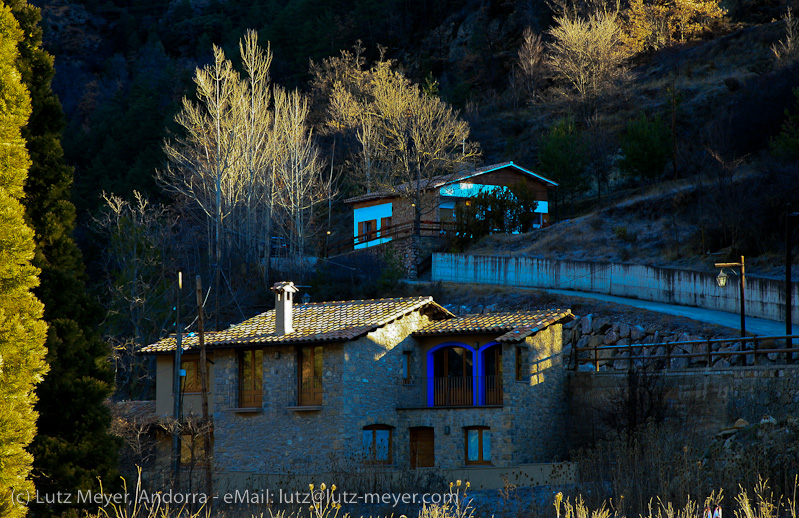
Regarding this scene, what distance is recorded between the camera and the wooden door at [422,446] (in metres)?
26.3

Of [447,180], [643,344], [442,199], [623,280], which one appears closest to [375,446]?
[643,344]

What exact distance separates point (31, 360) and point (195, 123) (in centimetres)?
3437

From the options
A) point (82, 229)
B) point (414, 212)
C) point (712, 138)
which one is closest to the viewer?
point (712, 138)

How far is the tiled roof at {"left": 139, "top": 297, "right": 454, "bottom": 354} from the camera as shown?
85.5 ft

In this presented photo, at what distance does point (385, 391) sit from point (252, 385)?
417cm

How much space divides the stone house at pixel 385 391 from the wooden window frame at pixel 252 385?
1.3 inches

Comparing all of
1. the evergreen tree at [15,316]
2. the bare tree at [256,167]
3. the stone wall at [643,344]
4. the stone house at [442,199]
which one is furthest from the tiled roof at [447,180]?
the evergreen tree at [15,316]

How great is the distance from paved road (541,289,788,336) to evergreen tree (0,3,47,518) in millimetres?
20739

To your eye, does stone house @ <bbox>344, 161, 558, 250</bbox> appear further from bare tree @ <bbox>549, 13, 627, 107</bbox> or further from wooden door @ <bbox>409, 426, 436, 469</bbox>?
wooden door @ <bbox>409, 426, 436, 469</bbox>

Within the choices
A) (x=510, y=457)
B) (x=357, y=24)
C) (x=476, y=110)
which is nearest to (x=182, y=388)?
(x=510, y=457)

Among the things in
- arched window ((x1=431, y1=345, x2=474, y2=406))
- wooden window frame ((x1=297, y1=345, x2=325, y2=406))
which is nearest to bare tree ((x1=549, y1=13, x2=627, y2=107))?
arched window ((x1=431, y1=345, x2=474, y2=406))

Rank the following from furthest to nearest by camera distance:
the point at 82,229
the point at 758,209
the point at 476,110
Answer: the point at 476,110 → the point at 82,229 → the point at 758,209

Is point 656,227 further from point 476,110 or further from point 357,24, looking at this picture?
point 357,24

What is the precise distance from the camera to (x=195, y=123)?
46.1 m
